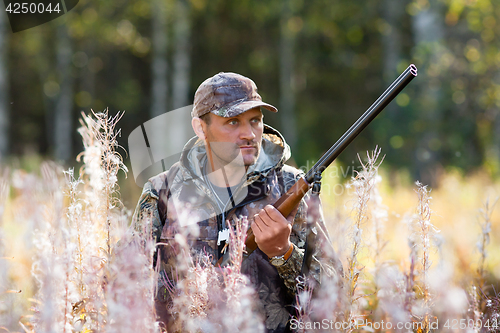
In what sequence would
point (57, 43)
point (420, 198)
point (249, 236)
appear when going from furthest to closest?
point (57, 43) → point (249, 236) → point (420, 198)

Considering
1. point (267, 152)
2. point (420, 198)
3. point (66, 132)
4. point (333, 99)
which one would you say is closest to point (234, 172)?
point (267, 152)

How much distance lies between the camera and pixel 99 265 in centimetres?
240

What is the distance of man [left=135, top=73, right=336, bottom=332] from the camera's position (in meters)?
2.86

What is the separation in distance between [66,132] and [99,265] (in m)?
16.6

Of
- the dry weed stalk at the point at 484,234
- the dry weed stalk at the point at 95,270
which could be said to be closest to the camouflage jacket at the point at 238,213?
the dry weed stalk at the point at 95,270

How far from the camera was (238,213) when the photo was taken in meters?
2.99

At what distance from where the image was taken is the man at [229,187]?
2859 mm

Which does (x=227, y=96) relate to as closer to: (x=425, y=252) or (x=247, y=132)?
(x=247, y=132)

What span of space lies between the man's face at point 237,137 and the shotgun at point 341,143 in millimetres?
479

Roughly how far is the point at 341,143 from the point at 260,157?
757mm

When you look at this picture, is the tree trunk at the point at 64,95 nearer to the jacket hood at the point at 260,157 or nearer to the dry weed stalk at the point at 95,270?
the jacket hood at the point at 260,157

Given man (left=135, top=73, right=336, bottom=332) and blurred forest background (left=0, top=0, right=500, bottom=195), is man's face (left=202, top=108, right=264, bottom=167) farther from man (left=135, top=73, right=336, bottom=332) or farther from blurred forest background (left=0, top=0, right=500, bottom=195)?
blurred forest background (left=0, top=0, right=500, bottom=195)

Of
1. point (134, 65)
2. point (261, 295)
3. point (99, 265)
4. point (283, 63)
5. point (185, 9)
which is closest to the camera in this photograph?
point (99, 265)

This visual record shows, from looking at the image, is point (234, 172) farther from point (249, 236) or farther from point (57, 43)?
point (57, 43)
